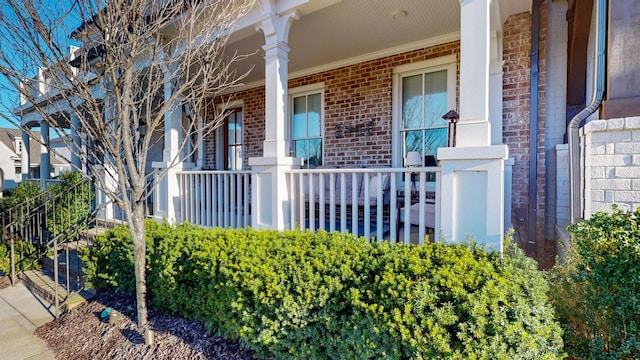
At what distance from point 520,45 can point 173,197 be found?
213 inches

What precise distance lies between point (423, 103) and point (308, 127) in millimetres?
2298

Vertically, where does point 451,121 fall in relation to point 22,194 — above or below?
above

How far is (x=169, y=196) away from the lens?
196 inches

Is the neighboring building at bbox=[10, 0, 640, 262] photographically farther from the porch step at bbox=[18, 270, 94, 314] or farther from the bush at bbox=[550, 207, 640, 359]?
the porch step at bbox=[18, 270, 94, 314]

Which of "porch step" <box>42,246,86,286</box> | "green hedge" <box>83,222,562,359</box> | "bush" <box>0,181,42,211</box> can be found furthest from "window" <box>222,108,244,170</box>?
"green hedge" <box>83,222,562,359</box>

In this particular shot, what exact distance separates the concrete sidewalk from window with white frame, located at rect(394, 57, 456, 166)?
501 centimetres

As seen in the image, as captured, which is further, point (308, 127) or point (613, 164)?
point (308, 127)

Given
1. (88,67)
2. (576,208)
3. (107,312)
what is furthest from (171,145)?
(576,208)

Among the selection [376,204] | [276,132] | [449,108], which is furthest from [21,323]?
[449,108]

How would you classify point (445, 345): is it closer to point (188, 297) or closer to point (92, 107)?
point (188, 297)

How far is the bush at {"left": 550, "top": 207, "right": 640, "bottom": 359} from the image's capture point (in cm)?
151

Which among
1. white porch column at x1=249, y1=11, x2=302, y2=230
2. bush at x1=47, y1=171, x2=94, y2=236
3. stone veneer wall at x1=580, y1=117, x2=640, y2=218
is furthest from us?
bush at x1=47, y1=171, x2=94, y2=236

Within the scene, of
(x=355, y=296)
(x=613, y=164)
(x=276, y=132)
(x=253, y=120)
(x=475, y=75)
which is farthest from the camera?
(x=253, y=120)

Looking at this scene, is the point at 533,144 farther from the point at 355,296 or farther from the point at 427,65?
the point at 355,296
